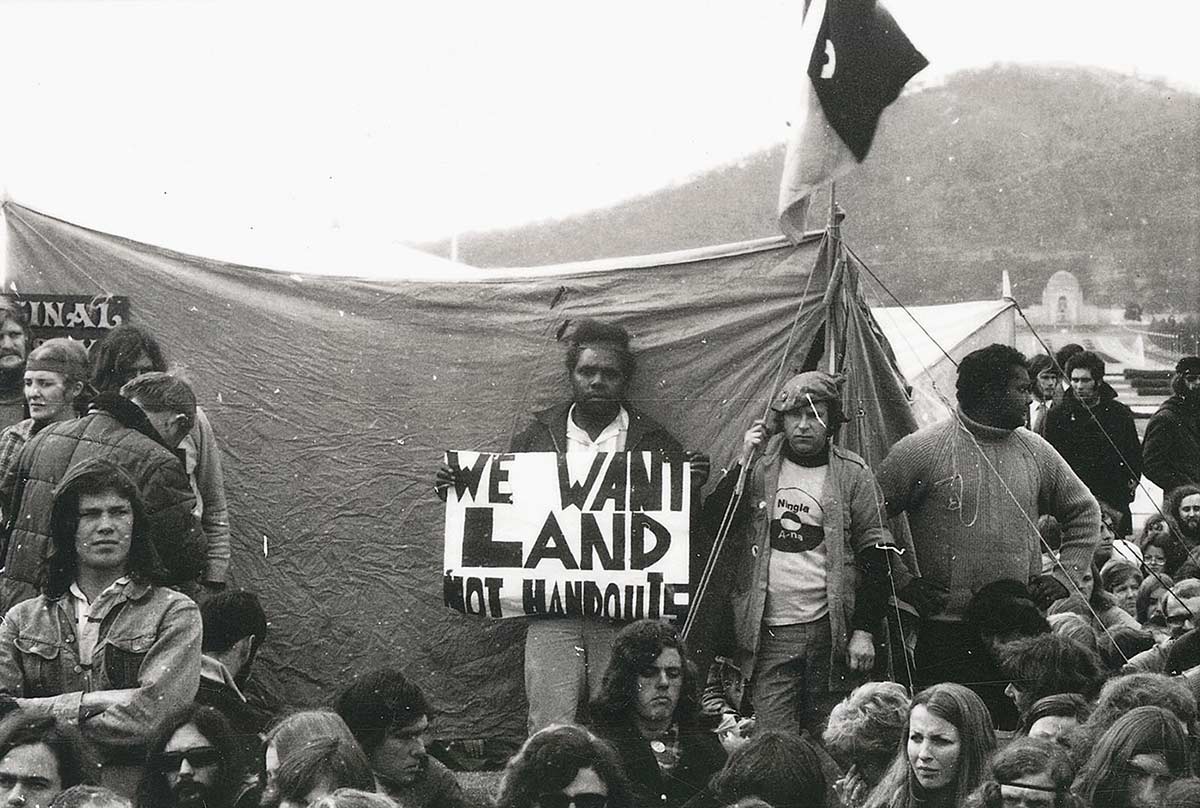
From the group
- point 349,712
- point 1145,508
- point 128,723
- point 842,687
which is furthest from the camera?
point 1145,508

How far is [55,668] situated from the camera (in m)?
4.49

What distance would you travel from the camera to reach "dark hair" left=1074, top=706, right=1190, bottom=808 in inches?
172

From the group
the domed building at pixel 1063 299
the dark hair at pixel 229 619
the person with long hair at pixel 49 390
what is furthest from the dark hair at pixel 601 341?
the domed building at pixel 1063 299

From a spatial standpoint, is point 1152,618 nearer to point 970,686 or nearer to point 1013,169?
point 970,686

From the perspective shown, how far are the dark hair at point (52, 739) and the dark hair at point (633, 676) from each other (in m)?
1.58

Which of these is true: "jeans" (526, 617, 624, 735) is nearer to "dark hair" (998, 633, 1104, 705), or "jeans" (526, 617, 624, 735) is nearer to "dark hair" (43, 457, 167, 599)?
"dark hair" (998, 633, 1104, 705)

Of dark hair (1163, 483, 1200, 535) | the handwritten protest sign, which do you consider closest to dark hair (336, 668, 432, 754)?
the handwritten protest sign

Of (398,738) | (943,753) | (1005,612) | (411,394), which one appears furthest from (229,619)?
(1005,612)

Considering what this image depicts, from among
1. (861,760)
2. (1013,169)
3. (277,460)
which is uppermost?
(1013,169)

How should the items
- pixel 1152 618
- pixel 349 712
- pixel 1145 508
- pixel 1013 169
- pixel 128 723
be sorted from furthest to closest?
pixel 1013 169 → pixel 1145 508 → pixel 1152 618 → pixel 349 712 → pixel 128 723

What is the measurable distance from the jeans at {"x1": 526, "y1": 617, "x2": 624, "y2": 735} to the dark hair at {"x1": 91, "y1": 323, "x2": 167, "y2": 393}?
1.65 meters

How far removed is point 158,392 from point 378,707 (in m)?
1.33

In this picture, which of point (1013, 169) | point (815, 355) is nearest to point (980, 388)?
point (815, 355)

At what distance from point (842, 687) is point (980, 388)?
4.06ft
